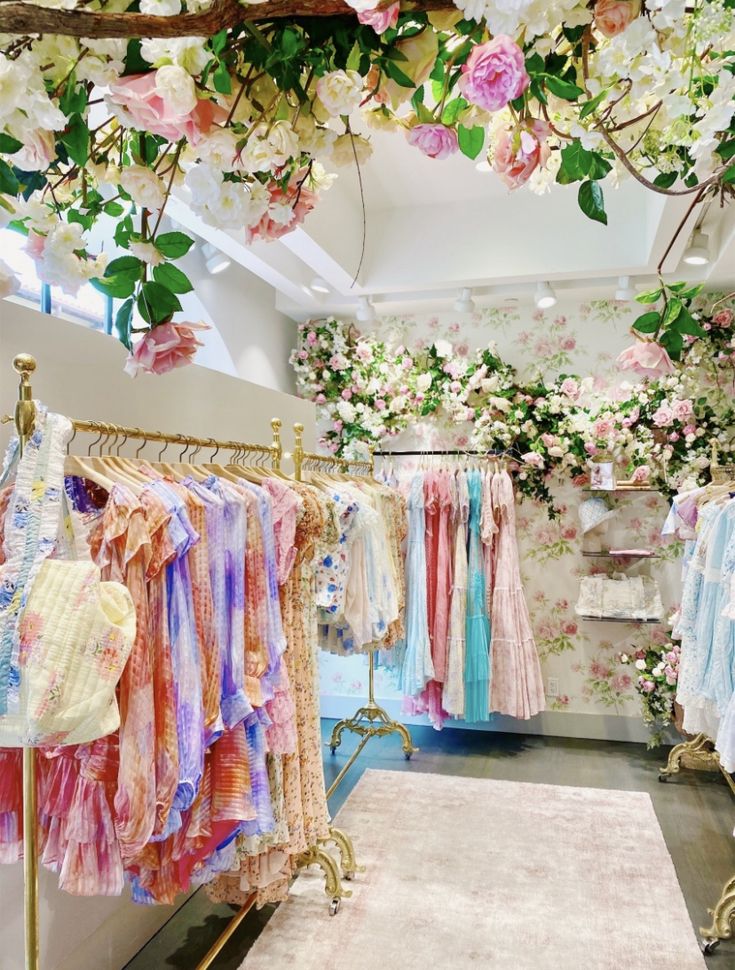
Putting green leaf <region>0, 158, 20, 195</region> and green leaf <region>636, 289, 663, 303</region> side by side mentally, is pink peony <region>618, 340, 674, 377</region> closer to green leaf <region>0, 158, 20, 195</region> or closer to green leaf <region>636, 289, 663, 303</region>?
green leaf <region>636, 289, 663, 303</region>

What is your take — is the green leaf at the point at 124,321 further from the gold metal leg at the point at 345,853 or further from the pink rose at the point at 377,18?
the gold metal leg at the point at 345,853

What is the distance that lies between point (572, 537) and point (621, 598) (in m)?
0.51

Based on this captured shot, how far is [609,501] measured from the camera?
459cm

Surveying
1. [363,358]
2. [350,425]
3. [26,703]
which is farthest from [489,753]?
[26,703]

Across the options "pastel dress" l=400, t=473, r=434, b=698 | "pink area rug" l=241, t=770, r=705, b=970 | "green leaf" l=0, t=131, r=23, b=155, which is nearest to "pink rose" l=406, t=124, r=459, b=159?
"green leaf" l=0, t=131, r=23, b=155

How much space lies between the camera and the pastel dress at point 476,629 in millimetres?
4215

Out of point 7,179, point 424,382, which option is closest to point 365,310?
point 424,382

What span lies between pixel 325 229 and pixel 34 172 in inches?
124

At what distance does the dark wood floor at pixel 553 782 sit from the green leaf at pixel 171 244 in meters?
2.51

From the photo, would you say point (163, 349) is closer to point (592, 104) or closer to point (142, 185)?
point (142, 185)

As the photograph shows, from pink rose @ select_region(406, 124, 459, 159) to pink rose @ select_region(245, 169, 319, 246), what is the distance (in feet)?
0.41

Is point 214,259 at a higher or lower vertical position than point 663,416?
higher

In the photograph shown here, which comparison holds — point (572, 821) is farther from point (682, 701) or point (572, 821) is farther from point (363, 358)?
point (363, 358)

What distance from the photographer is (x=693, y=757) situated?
3.95m
